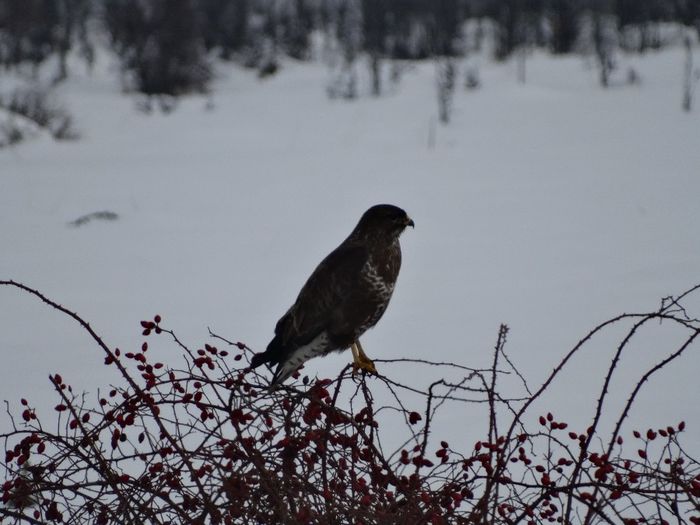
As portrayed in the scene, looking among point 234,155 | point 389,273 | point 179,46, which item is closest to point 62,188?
point 234,155

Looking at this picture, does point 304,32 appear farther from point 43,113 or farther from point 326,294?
point 326,294

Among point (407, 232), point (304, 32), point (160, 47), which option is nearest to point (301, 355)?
point (407, 232)

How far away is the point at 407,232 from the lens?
359 inches

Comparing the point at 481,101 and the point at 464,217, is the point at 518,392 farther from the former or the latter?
the point at 481,101

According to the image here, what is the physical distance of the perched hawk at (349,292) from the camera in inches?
108

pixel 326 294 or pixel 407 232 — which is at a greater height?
pixel 326 294

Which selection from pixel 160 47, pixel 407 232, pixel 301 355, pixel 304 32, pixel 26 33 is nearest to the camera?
pixel 301 355

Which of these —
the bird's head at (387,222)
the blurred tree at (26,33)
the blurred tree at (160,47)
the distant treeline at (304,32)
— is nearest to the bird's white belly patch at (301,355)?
the bird's head at (387,222)

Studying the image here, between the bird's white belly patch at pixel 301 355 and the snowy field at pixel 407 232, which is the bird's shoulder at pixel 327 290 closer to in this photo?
the bird's white belly patch at pixel 301 355

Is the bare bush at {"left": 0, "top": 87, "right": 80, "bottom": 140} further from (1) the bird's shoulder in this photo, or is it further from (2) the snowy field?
(1) the bird's shoulder

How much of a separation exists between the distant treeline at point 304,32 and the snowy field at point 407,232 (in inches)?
143

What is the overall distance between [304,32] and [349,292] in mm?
23408

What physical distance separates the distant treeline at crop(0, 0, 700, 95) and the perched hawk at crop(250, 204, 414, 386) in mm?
13717

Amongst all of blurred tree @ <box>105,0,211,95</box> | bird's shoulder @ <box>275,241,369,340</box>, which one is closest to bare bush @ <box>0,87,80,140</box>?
blurred tree @ <box>105,0,211,95</box>
